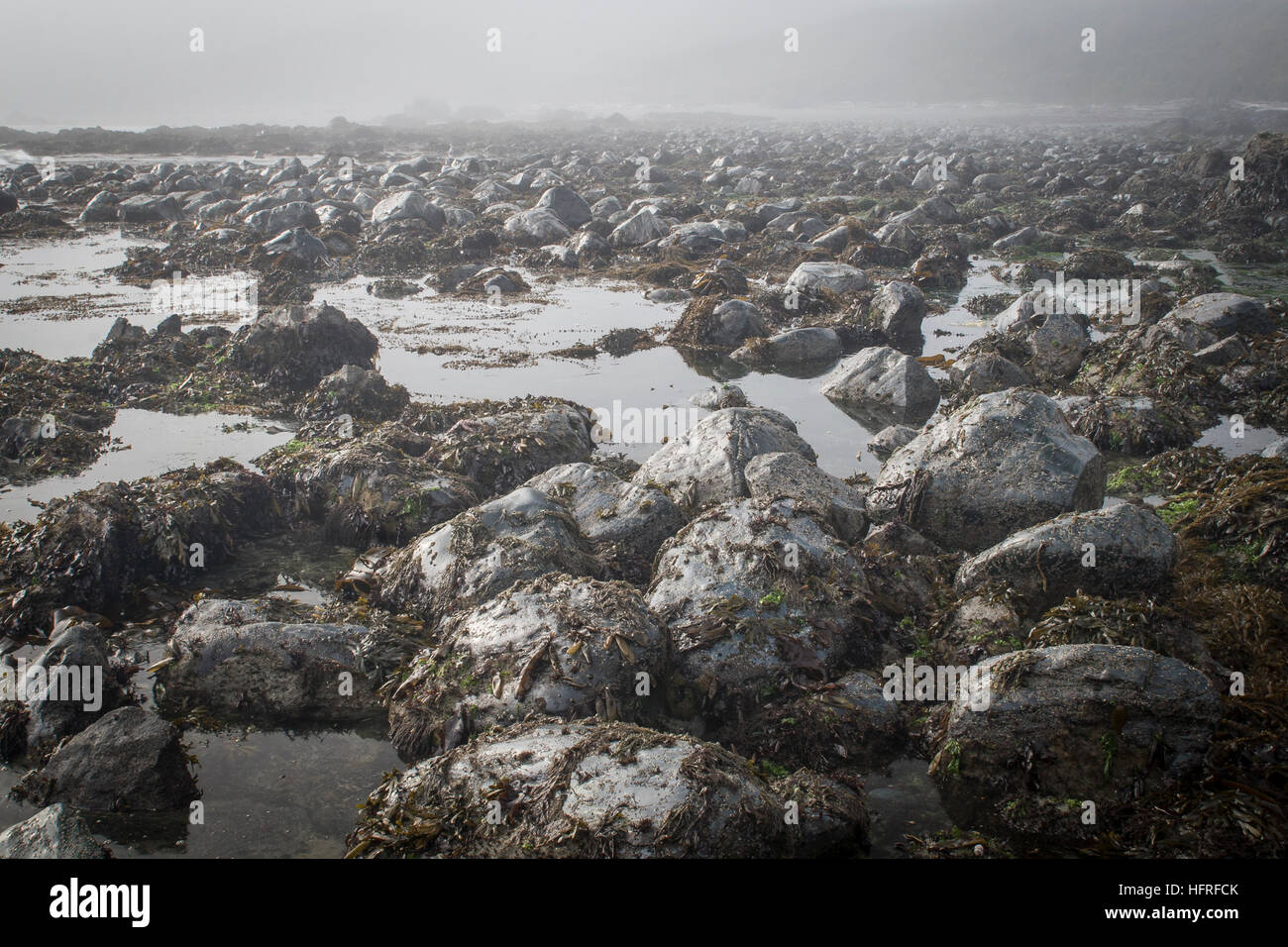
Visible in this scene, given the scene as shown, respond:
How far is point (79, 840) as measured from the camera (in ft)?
10.9

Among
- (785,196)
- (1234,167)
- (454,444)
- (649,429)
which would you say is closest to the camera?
(454,444)

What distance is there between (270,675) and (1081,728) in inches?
174

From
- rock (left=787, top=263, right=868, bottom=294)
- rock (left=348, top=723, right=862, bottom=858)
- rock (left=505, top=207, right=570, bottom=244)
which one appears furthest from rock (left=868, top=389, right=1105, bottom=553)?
rock (left=505, top=207, right=570, bottom=244)

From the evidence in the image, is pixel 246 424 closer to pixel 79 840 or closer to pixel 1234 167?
pixel 79 840

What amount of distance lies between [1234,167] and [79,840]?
25.8m

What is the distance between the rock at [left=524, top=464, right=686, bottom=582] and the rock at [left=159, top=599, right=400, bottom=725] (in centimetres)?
193

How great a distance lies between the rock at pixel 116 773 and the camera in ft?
12.8

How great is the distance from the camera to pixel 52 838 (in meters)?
3.27

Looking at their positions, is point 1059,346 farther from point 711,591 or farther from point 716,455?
point 711,591

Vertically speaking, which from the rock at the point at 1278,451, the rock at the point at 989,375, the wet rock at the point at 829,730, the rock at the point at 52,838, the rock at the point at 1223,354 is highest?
the rock at the point at 1223,354

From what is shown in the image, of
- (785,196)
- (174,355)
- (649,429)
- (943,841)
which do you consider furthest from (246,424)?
(785,196)

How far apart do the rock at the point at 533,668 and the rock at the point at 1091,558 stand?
241cm

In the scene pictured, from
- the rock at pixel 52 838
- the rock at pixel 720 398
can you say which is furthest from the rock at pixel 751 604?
the rock at pixel 720 398

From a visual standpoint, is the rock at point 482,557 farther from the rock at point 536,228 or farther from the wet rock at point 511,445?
the rock at point 536,228
